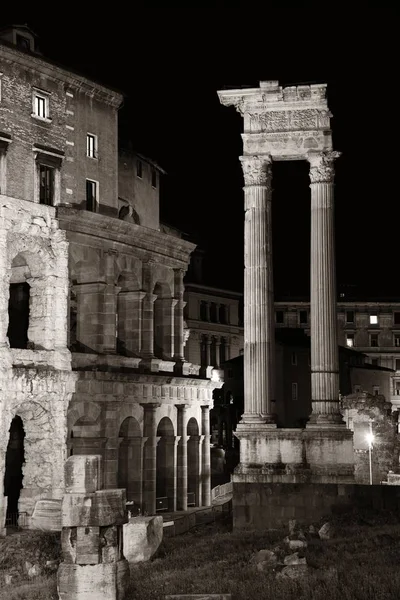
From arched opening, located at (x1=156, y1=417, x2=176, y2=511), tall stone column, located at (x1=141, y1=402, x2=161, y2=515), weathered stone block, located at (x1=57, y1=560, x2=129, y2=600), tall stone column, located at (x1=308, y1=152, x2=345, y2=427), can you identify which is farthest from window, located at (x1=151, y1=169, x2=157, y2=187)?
weathered stone block, located at (x1=57, y1=560, x2=129, y2=600)

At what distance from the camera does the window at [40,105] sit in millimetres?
48625

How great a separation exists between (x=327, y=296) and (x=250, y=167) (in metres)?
5.41

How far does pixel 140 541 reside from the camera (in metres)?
31.7

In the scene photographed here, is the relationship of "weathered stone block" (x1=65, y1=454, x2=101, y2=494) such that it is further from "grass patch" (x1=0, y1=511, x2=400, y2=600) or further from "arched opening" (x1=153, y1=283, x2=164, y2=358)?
"arched opening" (x1=153, y1=283, x2=164, y2=358)

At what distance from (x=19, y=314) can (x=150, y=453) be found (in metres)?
9.92

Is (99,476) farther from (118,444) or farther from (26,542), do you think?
(118,444)

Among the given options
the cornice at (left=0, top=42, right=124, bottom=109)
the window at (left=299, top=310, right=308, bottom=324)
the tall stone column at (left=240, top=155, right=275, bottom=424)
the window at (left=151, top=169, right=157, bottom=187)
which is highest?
the cornice at (left=0, top=42, right=124, bottom=109)

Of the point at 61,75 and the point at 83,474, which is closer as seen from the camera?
the point at 83,474

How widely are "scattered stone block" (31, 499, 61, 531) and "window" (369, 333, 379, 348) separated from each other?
255 feet

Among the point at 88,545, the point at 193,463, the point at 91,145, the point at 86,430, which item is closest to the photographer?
the point at 88,545

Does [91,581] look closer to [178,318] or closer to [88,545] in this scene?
[88,545]

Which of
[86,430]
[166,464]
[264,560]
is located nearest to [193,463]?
[166,464]

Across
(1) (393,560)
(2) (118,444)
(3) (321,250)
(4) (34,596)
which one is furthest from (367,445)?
(4) (34,596)

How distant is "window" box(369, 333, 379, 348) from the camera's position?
11456 centimetres
